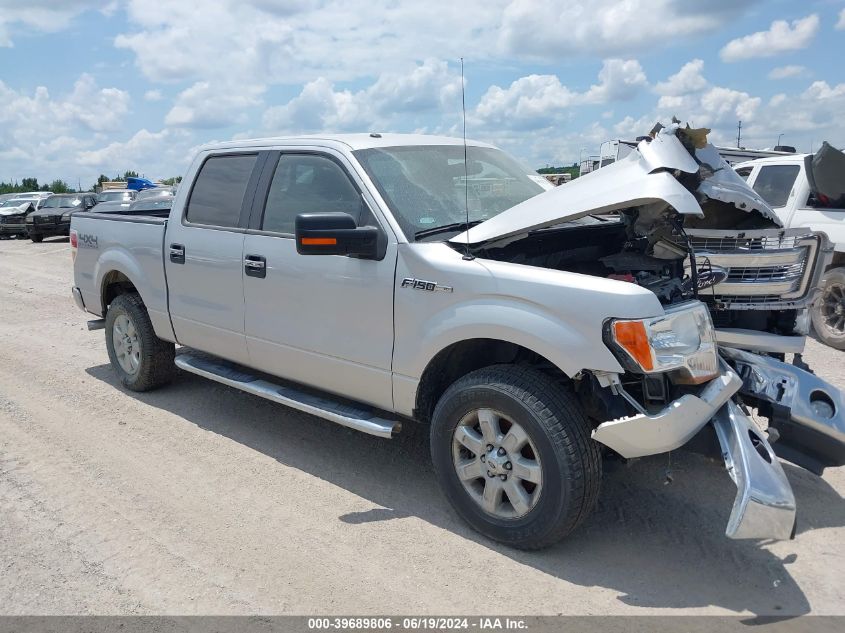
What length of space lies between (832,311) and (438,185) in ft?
17.8

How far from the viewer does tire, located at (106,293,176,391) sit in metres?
5.89

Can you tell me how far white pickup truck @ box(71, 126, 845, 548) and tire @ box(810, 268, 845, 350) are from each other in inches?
150

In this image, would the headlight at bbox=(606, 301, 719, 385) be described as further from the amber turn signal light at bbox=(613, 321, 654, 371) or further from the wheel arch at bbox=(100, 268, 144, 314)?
the wheel arch at bbox=(100, 268, 144, 314)

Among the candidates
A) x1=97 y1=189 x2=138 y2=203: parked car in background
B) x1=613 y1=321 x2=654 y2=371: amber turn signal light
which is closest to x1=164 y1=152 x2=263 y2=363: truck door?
x1=613 y1=321 x2=654 y2=371: amber turn signal light

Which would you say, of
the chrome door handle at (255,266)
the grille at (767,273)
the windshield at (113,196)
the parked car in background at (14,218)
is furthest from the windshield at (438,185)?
the parked car in background at (14,218)

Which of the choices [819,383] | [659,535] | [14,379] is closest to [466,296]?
[659,535]

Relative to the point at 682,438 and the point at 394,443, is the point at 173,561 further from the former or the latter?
the point at 682,438

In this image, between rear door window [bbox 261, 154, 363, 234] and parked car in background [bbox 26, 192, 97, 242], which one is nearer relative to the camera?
rear door window [bbox 261, 154, 363, 234]

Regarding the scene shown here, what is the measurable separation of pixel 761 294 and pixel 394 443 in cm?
252

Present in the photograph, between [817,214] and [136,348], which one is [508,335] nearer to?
[136,348]

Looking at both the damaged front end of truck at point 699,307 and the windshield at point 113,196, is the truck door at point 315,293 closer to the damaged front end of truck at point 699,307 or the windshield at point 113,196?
the damaged front end of truck at point 699,307

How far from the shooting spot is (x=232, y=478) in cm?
448

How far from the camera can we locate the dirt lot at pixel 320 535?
3.22m

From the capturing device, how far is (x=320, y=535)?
12.4 ft
